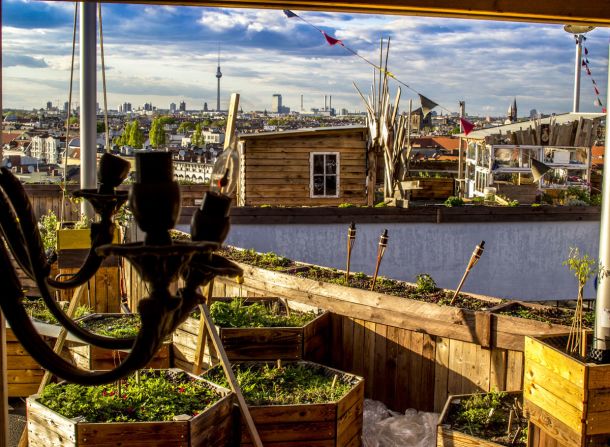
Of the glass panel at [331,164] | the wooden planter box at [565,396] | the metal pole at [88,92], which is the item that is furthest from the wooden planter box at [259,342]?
the glass panel at [331,164]

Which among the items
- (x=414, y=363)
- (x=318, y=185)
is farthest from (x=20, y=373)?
(x=318, y=185)

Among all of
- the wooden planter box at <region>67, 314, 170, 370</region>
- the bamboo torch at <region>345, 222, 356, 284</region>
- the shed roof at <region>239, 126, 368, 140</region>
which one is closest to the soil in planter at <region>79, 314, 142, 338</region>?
the wooden planter box at <region>67, 314, 170, 370</region>

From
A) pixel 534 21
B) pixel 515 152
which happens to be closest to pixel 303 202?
pixel 515 152

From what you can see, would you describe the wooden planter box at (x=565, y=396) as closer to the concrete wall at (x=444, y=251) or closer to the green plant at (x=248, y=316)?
the green plant at (x=248, y=316)

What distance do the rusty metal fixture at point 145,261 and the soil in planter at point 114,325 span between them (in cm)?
407

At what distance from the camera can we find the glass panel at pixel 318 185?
52.4 feet

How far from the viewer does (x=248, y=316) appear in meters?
5.80

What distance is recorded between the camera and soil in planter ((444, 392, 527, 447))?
4246 millimetres

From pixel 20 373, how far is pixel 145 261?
549 centimetres

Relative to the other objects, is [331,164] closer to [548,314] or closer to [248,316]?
[248,316]

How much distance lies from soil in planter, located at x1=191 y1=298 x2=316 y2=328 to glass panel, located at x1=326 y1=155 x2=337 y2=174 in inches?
391

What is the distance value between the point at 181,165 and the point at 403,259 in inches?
364

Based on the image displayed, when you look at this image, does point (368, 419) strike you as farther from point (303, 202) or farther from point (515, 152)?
point (515, 152)

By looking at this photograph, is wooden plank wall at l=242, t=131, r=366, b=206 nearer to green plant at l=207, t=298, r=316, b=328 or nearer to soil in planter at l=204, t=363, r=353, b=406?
green plant at l=207, t=298, r=316, b=328
